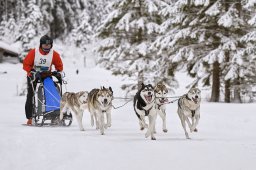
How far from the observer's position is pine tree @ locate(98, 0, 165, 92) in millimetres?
24031

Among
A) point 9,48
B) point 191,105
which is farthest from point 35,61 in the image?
point 9,48

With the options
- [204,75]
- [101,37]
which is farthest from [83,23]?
[204,75]

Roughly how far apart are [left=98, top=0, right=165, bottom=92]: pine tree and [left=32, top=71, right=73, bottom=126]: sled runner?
12819 mm

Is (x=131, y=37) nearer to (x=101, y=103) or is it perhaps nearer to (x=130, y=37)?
(x=130, y=37)

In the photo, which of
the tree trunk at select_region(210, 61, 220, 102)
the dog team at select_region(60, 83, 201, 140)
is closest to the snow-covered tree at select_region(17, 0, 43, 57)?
the tree trunk at select_region(210, 61, 220, 102)

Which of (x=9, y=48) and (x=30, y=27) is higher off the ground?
(x=30, y=27)

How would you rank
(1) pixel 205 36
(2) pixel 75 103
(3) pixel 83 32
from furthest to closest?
(3) pixel 83 32 → (1) pixel 205 36 → (2) pixel 75 103

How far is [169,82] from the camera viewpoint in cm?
2362

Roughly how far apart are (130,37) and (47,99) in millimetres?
14899

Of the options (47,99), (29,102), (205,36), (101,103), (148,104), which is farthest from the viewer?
(205,36)

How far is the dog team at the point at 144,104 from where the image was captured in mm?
8789

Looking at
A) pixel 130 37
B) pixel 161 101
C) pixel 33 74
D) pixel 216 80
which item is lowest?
pixel 161 101

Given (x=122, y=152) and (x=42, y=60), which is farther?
(x=42, y=60)

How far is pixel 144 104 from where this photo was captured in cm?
884
